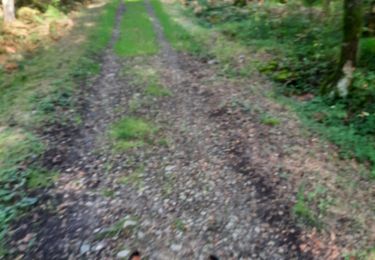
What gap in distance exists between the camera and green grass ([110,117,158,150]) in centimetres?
696

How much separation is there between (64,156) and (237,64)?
6.67m

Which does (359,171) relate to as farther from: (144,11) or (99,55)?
(144,11)

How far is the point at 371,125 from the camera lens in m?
6.84

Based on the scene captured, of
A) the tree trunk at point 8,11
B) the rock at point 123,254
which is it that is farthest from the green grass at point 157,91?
the tree trunk at point 8,11

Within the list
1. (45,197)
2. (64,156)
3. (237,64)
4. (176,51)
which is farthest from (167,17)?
(45,197)

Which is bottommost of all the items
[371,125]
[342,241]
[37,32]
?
[342,241]

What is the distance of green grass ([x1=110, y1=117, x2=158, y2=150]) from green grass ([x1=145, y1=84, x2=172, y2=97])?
159 centimetres

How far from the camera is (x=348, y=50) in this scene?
7922 millimetres

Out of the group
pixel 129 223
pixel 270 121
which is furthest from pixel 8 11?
pixel 129 223

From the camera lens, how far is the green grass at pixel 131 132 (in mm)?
6961

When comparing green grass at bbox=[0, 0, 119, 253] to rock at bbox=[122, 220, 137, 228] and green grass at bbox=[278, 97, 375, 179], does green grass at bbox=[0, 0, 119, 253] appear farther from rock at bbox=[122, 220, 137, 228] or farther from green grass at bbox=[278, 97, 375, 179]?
green grass at bbox=[278, 97, 375, 179]

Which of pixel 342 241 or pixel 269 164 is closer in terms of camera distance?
pixel 342 241

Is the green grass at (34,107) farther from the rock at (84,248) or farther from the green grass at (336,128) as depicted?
the green grass at (336,128)

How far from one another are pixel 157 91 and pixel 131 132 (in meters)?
2.43
